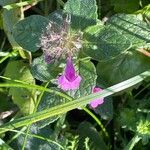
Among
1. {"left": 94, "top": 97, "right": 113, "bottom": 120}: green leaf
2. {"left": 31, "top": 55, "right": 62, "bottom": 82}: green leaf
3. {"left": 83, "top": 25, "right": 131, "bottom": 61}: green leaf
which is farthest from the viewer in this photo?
{"left": 94, "top": 97, "right": 113, "bottom": 120}: green leaf

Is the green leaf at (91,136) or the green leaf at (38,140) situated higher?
the green leaf at (38,140)

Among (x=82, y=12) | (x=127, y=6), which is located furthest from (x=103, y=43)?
(x=127, y=6)

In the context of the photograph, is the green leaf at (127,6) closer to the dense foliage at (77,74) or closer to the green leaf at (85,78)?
the dense foliage at (77,74)

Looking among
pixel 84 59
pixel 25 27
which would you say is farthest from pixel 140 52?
pixel 25 27

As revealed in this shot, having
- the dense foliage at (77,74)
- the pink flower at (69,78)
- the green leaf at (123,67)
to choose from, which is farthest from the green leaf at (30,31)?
the green leaf at (123,67)

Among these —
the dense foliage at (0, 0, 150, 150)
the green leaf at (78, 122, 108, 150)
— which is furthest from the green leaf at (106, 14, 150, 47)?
the green leaf at (78, 122, 108, 150)

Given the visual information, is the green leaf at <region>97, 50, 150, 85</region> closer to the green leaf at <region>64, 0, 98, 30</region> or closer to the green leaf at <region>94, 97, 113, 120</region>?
the green leaf at <region>94, 97, 113, 120</region>

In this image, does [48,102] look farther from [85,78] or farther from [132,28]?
[132,28]
